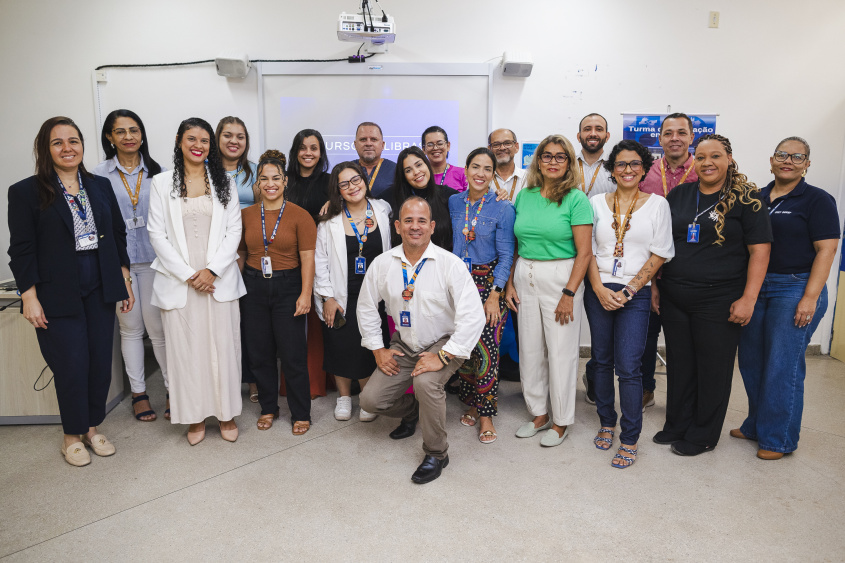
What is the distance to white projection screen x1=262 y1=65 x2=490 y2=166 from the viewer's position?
4574mm

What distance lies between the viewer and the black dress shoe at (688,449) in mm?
2906

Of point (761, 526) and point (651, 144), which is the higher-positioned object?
point (651, 144)

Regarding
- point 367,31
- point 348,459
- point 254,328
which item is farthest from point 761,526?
point 367,31

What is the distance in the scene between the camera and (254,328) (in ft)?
10.4

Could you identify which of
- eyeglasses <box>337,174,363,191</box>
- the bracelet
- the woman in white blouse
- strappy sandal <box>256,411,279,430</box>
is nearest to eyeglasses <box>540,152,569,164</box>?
the woman in white blouse

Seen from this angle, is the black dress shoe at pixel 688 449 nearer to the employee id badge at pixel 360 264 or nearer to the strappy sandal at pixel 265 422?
the employee id badge at pixel 360 264

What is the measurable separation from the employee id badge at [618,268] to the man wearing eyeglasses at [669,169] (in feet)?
2.07

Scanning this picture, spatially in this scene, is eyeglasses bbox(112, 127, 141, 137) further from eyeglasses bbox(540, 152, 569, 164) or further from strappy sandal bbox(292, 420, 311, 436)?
eyeglasses bbox(540, 152, 569, 164)

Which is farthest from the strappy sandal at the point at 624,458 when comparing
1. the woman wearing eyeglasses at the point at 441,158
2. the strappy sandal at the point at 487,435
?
the woman wearing eyeglasses at the point at 441,158

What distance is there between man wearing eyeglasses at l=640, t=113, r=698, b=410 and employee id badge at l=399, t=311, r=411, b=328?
1552 mm

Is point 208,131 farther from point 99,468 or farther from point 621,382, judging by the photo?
point 621,382

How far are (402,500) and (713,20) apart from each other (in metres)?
4.61

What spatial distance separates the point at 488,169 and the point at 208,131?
1.57 metres

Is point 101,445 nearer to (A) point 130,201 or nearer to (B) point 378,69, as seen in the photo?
(A) point 130,201
